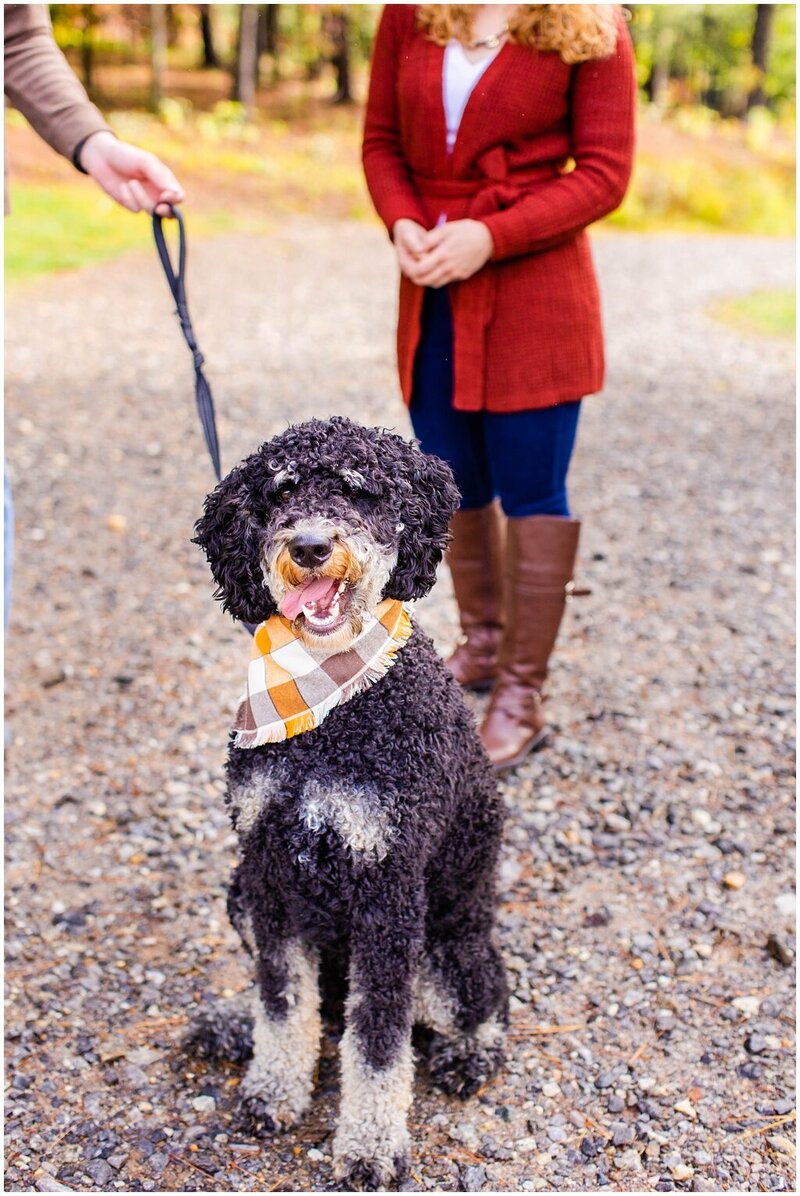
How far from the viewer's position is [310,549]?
2092 millimetres

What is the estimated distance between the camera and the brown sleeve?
3.13 meters

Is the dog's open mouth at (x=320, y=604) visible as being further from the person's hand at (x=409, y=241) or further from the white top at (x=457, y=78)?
the white top at (x=457, y=78)

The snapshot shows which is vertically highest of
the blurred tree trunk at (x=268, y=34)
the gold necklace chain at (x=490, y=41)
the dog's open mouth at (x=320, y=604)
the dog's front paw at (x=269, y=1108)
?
the blurred tree trunk at (x=268, y=34)

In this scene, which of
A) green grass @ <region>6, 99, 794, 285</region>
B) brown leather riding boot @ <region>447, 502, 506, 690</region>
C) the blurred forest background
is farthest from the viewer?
the blurred forest background

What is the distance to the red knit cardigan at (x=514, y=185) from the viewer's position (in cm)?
337

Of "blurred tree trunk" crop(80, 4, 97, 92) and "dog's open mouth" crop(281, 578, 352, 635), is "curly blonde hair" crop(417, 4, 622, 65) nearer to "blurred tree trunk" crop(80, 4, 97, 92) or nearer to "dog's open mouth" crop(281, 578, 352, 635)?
"dog's open mouth" crop(281, 578, 352, 635)

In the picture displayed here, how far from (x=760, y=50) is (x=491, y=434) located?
26348mm

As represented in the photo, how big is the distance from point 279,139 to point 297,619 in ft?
65.6

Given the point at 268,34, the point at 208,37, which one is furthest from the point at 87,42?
the point at 268,34

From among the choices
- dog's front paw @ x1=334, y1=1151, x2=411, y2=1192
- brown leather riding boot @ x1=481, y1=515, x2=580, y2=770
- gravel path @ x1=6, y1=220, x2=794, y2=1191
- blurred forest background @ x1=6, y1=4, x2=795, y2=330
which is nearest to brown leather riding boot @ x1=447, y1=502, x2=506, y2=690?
brown leather riding boot @ x1=481, y1=515, x2=580, y2=770

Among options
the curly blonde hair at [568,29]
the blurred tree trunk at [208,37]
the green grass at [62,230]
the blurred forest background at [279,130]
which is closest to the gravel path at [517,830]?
the curly blonde hair at [568,29]

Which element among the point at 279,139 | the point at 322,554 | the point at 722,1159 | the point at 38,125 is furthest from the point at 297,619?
the point at 279,139

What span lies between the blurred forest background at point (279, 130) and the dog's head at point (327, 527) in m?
10.0

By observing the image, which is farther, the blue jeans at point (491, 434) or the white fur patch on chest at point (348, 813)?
the blue jeans at point (491, 434)
